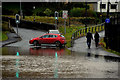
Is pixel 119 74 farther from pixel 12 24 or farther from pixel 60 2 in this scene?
pixel 60 2

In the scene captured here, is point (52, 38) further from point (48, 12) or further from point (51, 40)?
point (48, 12)

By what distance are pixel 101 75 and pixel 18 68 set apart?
14.2 feet

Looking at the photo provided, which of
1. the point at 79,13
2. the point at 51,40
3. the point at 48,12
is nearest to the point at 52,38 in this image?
the point at 51,40

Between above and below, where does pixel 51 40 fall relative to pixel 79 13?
below

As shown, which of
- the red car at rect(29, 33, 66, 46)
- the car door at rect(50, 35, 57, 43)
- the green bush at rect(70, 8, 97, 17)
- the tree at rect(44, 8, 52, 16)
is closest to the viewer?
the red car at rect(29, 33, 66, 46)

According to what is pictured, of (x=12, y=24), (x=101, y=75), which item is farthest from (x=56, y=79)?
(x=12, y=24)

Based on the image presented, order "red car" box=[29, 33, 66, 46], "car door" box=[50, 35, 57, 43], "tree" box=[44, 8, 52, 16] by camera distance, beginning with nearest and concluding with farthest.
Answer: "red car" box=[29, 33, 66, 46] < "car door" box=[50, 35, 57, 43] < "tree" box=[44, 8, 52, 16]

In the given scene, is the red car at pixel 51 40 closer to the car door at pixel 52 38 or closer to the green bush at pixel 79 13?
the car door at pixel 52 38

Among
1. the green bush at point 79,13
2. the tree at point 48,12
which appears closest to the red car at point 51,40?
the green bush at point 79,13

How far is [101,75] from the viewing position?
12008 mm

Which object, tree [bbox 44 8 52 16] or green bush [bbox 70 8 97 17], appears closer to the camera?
green bush [bbox 70 8 97 17]

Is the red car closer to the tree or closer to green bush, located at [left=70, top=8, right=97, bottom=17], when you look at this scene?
green bush, located at [left=70, top=8, right=97, bottom=17]

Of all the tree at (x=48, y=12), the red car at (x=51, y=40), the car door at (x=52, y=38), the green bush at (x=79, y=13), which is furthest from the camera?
the tree at (x=48, y=12)

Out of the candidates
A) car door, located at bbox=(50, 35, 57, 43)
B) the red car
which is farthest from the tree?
car door, located at bbox=(50, 35, 57, 43)
